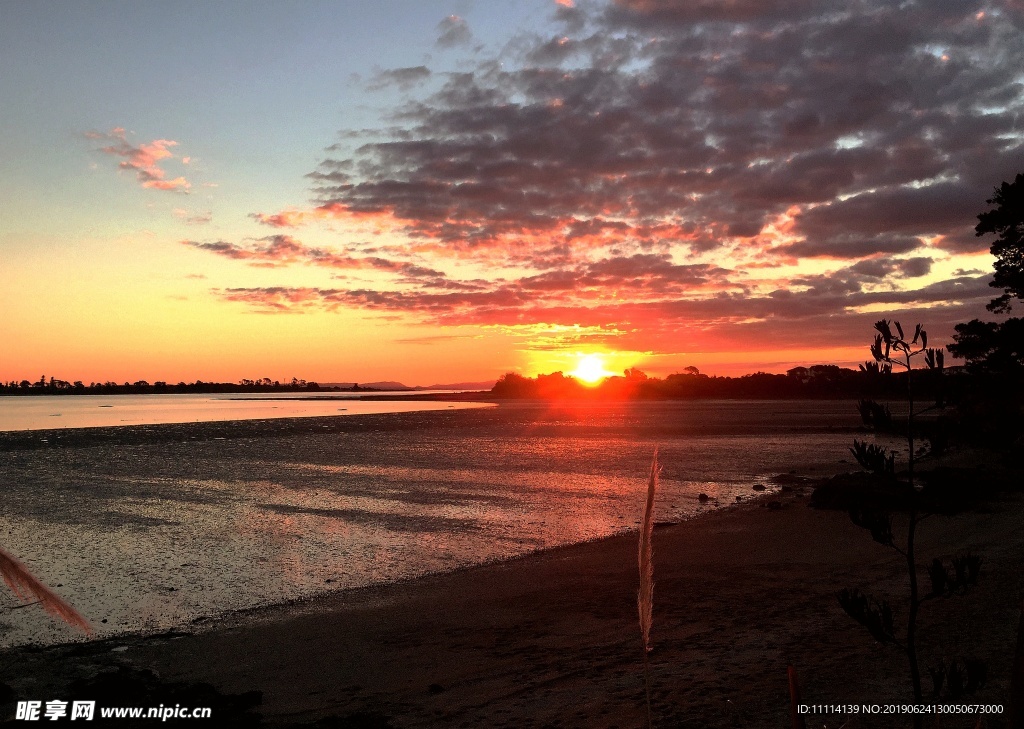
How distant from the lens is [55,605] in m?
1.21

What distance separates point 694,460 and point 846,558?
62.9ft

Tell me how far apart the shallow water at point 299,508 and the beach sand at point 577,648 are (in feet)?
5.14

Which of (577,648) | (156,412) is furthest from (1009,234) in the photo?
(156,412)

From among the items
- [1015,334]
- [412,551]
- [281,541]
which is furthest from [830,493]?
[281,541]

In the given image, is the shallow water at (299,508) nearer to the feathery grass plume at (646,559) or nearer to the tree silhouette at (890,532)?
the feathery grass plume at (646,559)

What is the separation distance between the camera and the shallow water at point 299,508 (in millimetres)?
12578

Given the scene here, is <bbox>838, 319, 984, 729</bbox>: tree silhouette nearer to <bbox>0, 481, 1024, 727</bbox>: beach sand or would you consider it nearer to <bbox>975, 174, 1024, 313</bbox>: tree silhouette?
<bbox>0, 481, 1024, 727</bbox>: beach sand

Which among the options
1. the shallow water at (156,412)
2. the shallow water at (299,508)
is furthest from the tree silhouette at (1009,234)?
the shallow water at (156,412)

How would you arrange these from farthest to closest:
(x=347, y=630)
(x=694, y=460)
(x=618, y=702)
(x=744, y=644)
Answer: (x=694, y=460) < (x=347, y=630) < (x=744, y=644) < (x=618, y=702)

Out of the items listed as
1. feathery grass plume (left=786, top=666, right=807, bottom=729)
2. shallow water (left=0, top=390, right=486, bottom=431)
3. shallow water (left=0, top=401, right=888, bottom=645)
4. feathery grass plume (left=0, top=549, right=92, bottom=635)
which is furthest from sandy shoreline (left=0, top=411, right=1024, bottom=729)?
shallow water (left=0, top=390, right=486, bottom=431)

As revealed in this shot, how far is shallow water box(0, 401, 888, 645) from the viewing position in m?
12.6

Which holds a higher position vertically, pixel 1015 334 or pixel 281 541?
pixel 1015 334

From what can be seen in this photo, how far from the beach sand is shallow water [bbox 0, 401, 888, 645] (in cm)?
157

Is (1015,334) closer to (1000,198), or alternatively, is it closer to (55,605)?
(1000,198)
